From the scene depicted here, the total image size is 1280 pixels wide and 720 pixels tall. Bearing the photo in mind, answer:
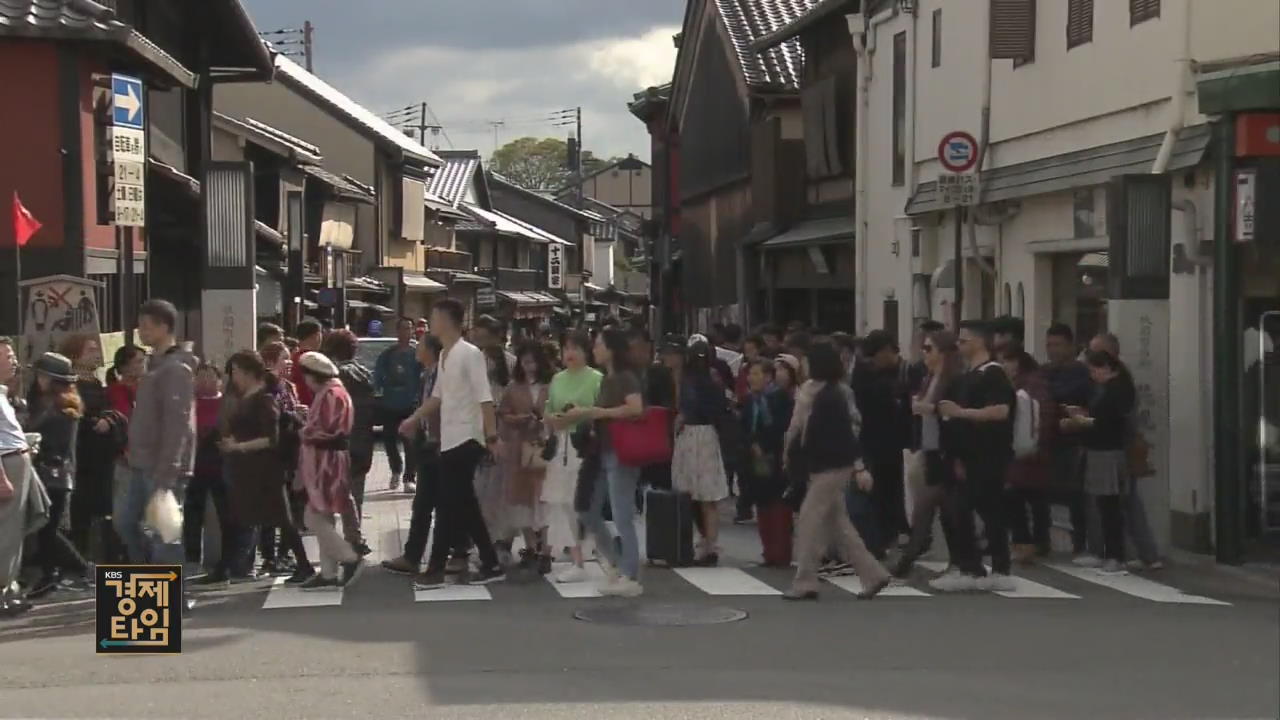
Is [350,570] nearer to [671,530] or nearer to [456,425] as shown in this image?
[456,425]

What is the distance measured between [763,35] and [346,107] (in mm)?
21674

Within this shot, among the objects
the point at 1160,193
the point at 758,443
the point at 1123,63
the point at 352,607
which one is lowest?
the point at 352,607

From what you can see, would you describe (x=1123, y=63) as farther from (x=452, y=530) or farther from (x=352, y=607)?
(x=352, y=607)

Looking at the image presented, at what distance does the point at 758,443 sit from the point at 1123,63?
221 inches

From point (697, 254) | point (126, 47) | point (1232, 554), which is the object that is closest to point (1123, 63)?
point (1232, 554)

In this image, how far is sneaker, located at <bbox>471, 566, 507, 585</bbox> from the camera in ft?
42.0

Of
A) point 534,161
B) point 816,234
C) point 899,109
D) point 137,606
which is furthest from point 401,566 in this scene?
point 534,161

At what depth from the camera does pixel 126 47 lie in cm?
1848

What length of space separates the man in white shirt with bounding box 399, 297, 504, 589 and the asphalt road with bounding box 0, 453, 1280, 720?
0.78 m

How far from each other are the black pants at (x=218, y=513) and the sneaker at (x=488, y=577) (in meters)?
1.80

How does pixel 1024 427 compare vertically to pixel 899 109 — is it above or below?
below

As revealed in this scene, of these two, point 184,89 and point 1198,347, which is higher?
point 184,89

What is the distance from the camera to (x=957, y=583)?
12.1m

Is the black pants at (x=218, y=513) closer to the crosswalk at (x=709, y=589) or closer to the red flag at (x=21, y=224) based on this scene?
the crosswalk at (x=709, y=589)
